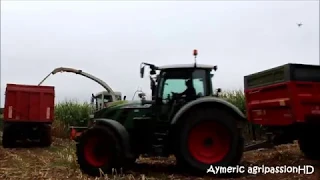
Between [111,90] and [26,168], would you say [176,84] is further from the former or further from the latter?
[111,90]

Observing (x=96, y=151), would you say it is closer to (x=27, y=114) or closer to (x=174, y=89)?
(x=174, y=89)

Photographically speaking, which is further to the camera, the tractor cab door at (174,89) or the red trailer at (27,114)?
the red trailer at (27,114)

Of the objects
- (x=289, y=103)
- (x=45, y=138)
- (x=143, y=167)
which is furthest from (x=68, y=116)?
(x=289, y=103)

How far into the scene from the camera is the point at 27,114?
15.3 metres

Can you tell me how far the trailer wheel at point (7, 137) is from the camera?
1502 cm

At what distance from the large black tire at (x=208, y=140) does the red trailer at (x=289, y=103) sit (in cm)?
89

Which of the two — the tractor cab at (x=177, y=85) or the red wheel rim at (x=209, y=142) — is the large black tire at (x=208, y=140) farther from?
the tractor cab at (x=177, y=85)

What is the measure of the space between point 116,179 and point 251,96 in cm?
352

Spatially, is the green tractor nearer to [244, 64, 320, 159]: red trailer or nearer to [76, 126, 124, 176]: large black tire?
[76, 126, 124, 176]: large black tire

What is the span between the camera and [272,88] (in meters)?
8.01

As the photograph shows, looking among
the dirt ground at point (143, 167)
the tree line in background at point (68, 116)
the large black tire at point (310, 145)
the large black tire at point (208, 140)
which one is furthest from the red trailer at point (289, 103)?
the tree line in background at point (68, 116)

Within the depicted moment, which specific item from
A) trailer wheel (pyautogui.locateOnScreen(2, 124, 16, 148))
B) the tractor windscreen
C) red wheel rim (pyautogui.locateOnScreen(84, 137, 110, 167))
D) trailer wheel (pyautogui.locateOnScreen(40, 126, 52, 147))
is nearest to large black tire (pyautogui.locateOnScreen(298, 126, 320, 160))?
the tractor windscreen

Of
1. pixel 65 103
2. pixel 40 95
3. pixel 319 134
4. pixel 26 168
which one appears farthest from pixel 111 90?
pixel 319 134

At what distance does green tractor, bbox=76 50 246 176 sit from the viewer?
7.63 meters
